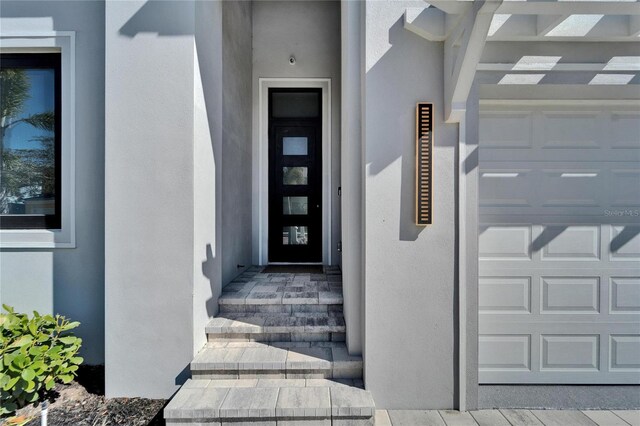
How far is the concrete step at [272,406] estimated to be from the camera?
6.04ft

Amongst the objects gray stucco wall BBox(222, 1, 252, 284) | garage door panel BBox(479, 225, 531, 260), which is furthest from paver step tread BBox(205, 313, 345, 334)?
garage door panel BBox(479, 225, 531, 260)

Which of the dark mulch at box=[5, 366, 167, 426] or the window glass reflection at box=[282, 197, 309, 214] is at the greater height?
the window glass reflection at box=[282, 197, 309, 214]

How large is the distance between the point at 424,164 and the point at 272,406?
1.77 meters

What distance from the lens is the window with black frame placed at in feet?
8.39

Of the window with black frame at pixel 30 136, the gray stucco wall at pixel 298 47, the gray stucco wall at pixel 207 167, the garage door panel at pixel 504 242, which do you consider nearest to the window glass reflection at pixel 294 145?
the gray stucco wall at pixel 298 47

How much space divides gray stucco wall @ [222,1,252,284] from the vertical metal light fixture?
1.83m

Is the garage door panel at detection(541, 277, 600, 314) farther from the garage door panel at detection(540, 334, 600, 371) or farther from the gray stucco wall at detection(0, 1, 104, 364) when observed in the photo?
the gray stucco wall at detection(0, 1, 104, 364)

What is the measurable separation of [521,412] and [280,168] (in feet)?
11.6

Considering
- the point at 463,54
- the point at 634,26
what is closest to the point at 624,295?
the point at 634,26

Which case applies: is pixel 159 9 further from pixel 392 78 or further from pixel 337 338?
pixel 337 338

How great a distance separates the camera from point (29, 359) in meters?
1.95

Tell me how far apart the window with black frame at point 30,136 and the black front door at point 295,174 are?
233cm

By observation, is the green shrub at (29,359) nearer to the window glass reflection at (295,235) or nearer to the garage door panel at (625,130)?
the window glass reflection at (295,235)

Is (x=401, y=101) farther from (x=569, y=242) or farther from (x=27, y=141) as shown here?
(x=27, y=141)
